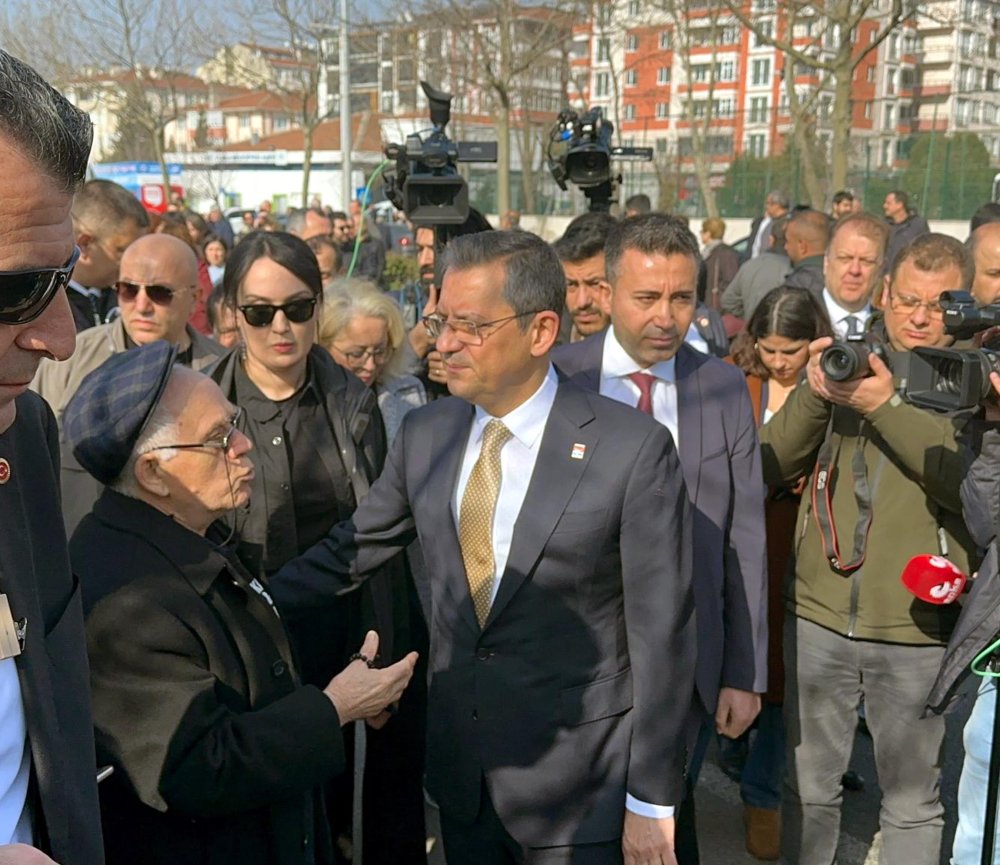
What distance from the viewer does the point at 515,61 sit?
23.2 meters

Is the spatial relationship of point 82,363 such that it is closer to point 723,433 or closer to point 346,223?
point 723,433

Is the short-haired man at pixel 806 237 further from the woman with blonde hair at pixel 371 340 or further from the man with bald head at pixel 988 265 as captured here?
the woman with blonde hair at pixel 371 340

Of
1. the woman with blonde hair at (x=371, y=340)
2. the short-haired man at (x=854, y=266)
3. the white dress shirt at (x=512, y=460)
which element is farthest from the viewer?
the short-haired man at (x=854, y=266)

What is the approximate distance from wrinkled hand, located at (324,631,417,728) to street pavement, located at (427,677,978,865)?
1640 mm

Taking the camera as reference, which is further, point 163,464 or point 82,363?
point 82,363

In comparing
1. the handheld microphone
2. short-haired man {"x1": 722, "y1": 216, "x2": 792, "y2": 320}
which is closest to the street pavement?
the handheld microphone

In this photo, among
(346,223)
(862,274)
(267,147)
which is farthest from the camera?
(267,147)

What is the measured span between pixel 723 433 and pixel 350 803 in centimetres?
179

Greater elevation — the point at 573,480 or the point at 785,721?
the point at 573,480

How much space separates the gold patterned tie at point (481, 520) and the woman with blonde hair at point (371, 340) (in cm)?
145

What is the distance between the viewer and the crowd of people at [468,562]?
1711 mm

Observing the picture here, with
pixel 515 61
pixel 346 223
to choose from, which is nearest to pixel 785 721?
pixel 346 223

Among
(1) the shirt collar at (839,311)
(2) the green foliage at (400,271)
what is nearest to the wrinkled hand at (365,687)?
(1) the shirt collar at (839,311)

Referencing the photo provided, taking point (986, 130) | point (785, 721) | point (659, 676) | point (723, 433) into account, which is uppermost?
point (986, 130)
